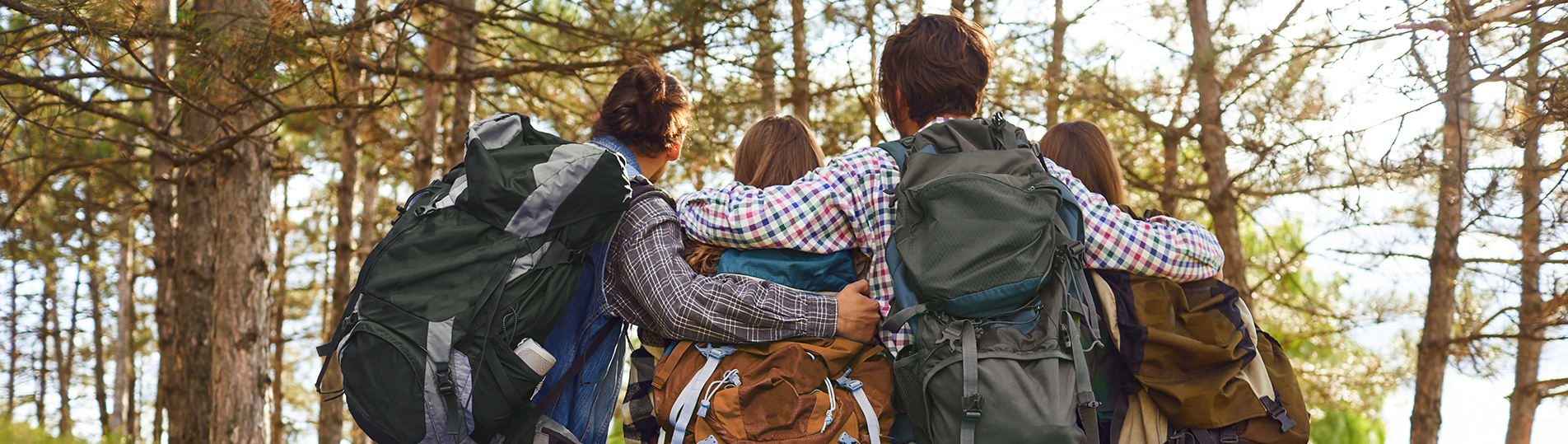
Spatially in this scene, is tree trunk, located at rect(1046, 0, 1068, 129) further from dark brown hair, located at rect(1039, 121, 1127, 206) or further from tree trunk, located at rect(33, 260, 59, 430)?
tree trunk, located at rect(33, 260, 59, 430)

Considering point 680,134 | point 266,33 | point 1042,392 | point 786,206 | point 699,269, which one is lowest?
point 1042,392

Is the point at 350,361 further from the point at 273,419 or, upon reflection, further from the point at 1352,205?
the point at 273,419

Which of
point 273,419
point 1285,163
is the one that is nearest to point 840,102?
point 1285,163

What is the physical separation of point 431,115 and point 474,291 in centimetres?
599

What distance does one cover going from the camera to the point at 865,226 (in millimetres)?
2051

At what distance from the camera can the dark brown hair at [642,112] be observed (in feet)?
7.68

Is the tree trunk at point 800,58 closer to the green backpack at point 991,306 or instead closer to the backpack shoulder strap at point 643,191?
the backpack shoulder strap at point 643,191

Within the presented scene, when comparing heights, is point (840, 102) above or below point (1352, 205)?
above

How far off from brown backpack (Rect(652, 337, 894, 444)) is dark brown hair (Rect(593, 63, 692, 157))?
653 millimetres

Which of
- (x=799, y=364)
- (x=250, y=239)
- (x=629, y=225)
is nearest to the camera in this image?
(x=799, y=364)

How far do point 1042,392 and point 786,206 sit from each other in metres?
0.70

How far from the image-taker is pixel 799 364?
6.21 feet

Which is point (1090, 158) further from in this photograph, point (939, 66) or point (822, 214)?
point (822, 214)

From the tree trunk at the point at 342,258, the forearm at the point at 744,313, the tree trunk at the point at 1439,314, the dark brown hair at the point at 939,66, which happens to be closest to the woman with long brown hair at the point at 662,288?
the forearm at the point at 744,313
